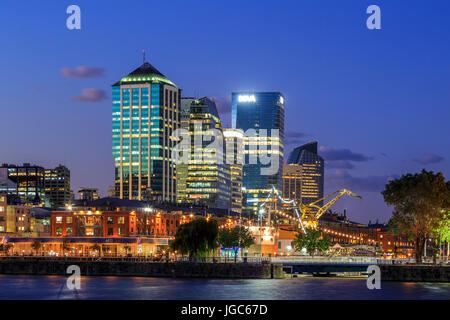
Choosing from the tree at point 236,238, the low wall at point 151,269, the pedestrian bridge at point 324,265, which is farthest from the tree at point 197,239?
the tree at point 236,238

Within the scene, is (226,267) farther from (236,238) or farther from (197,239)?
(236,238)

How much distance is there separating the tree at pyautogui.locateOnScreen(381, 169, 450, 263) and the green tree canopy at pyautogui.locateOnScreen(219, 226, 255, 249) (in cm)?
5444

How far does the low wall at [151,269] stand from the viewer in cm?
→ 13488

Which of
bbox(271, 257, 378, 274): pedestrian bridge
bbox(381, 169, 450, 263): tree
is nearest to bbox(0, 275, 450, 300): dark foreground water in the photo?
bbox(271, 257, 378, 274): pedestrian bridge

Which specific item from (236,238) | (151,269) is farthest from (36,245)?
(151,269)

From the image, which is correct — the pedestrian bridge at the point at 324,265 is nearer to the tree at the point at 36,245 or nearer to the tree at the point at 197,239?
the tree at the point at 197,239

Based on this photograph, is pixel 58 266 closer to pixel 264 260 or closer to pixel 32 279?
pixel 32 279

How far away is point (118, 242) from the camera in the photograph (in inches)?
7534

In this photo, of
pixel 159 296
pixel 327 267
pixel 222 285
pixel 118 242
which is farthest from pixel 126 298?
pixel 118 242

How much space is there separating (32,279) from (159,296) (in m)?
39.9

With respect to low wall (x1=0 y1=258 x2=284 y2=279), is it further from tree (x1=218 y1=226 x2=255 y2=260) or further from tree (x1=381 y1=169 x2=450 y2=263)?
tree (x1=218 y1=226 x2=255 y2=260)

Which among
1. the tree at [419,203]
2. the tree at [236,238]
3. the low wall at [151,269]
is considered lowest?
the low wall at [151,269]

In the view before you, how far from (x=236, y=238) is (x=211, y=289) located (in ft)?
250

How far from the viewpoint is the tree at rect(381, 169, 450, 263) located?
456ft
